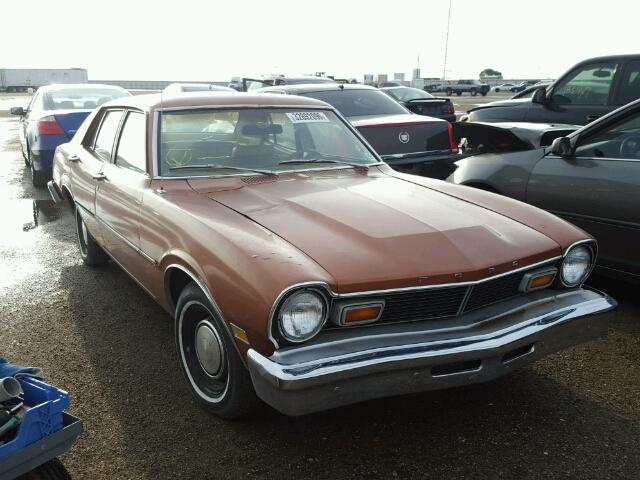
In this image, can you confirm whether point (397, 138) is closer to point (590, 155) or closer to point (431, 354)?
point (590, 155)

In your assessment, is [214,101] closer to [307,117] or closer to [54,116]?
[307,117]

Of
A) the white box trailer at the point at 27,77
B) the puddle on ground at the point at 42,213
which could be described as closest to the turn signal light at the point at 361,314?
the puddle on ground at the point at 42,213

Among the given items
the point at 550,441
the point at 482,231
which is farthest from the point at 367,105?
the point at 550,441

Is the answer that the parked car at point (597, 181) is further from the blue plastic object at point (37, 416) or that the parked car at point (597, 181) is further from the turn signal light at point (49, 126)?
the turn signal light at point (49, 126)

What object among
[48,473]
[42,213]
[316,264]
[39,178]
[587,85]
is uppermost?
[587,85]

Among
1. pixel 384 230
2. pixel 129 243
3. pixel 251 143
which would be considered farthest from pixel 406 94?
pixel 384 230

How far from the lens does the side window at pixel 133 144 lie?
3.61m

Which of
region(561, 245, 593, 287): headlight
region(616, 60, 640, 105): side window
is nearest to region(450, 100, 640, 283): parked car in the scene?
region(561, 245, 593, 287): headlight

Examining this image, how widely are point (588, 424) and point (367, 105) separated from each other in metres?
5.33

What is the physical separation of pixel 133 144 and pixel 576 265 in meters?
2.72

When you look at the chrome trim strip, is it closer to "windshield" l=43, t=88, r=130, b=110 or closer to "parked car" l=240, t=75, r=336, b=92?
"windshield" l=43, t=88, r=130, b=110

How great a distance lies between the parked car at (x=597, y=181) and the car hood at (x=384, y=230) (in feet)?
4.52

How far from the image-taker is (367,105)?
744 cm

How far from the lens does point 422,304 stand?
8.18 feet
